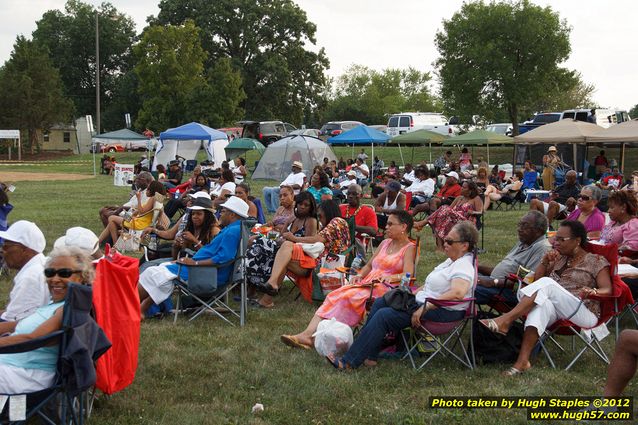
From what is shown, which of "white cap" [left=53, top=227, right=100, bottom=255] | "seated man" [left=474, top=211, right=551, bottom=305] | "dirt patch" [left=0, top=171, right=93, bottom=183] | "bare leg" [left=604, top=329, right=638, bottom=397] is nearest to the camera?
"bare leg" [left=604, top=329, right=638, bottom=397]

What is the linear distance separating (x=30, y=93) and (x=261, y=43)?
1607cm

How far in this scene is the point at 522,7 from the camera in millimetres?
31938

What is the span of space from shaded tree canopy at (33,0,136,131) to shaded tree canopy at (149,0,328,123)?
48.6 ft

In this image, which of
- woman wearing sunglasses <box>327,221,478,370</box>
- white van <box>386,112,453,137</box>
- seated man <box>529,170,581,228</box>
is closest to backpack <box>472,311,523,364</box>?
woman wearing sunglasses <box>327,221,478,370</box>

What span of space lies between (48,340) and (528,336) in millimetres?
3246

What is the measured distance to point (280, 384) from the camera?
4.97m

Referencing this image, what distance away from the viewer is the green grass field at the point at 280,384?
441cm

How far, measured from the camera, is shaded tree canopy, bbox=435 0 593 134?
31.5m

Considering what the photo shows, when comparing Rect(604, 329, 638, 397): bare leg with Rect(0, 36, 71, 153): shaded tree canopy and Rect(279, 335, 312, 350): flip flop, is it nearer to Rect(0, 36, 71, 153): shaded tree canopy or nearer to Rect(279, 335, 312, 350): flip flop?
Rect(279, 335, 312, 350): flip flop

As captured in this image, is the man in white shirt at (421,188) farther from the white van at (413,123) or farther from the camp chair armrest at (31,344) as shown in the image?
the white van at (413,123)

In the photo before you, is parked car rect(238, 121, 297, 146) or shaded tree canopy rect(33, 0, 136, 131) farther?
shaded tree canopy rect(33, 0, 136, 131)

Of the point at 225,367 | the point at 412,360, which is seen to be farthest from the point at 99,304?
the point at 412,360

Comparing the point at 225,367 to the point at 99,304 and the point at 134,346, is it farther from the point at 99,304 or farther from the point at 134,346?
the point at 99,304

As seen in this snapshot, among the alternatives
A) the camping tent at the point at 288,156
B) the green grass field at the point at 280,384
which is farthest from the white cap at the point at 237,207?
the camping tent at the point at 288,156
